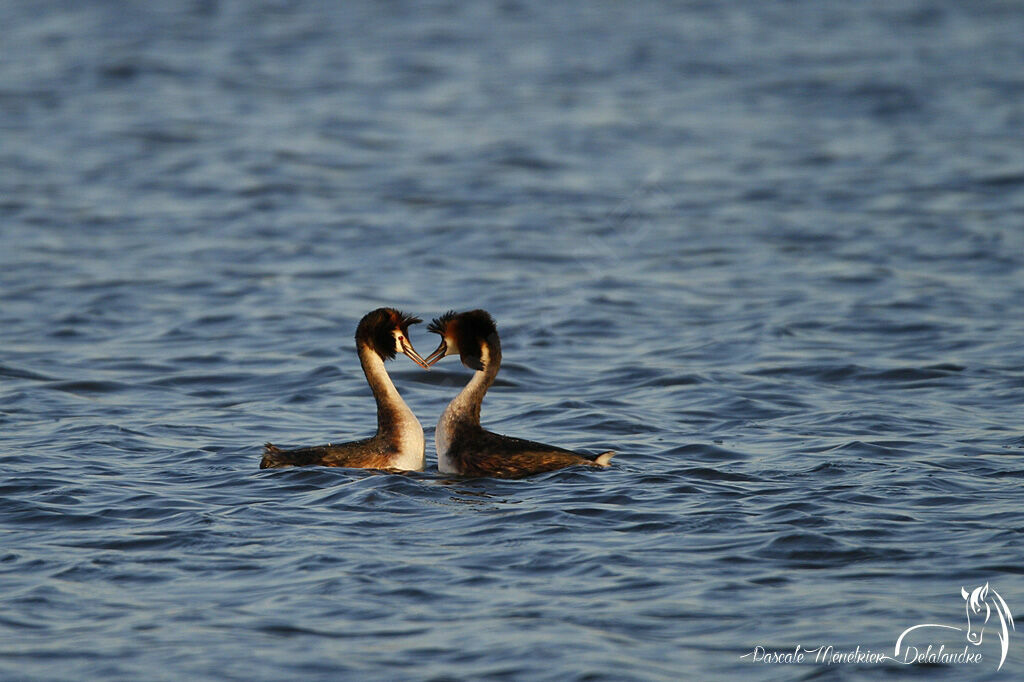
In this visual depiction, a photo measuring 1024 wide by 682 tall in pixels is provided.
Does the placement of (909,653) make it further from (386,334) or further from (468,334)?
(386,334)

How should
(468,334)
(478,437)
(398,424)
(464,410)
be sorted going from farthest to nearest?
(468,334), (464,410), (398,424), (478,437)

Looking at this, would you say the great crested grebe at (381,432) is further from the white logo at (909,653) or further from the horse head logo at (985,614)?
the horse head logo at (985,614)

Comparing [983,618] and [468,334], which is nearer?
[983,618]

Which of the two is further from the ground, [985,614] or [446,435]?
[446,435]

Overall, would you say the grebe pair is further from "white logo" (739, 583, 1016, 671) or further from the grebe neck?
"white logo" (739, 583, 1016, 671)

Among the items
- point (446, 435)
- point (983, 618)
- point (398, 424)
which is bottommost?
point (983, 618)

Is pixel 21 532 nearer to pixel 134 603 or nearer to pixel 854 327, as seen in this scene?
pixel 134 603

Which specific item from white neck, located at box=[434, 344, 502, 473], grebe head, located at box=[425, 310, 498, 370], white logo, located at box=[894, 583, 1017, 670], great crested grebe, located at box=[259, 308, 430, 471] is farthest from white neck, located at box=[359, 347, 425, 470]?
white logo, located at box=[894, 583, 1017, 670]

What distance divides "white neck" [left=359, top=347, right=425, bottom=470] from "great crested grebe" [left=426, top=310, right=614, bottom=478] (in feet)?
0.65

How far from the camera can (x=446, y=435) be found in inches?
449

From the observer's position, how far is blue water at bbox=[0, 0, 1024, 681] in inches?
333

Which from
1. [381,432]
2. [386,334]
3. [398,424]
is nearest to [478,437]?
[398,424]

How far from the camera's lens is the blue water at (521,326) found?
27.7 feet

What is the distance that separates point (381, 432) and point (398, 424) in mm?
142
